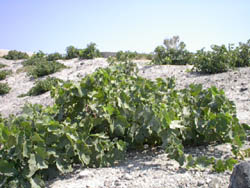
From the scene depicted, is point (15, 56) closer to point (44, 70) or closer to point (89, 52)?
point (89, 52)

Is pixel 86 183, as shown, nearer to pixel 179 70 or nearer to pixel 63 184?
pixel 63 184

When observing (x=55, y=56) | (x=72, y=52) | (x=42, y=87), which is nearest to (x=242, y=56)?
(x=42, y=87)

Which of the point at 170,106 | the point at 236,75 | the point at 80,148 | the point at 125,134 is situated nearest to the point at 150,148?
the point at 125,134

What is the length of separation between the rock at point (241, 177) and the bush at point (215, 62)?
252 inches

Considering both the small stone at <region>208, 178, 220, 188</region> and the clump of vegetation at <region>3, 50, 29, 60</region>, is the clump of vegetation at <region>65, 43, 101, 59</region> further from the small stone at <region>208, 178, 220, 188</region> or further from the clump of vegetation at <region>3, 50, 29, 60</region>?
the small stone at <region>208, 178, 220, 188</region>

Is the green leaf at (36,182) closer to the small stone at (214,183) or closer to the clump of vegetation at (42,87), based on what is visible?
the small stone at (214,183)

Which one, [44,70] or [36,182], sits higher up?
[44,70]

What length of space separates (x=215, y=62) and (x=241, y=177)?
6587 millimetres

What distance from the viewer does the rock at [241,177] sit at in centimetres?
192

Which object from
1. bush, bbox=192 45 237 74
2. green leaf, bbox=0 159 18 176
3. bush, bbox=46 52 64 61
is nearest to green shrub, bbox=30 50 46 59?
bush, bbox=46 52 64 61

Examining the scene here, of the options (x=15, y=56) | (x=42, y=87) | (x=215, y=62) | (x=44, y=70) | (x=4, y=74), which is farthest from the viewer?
(x=15, y=56)

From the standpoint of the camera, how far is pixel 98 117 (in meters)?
3.34

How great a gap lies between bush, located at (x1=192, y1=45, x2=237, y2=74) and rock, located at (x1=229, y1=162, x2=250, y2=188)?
6413 mm

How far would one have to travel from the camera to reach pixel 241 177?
1965mm
